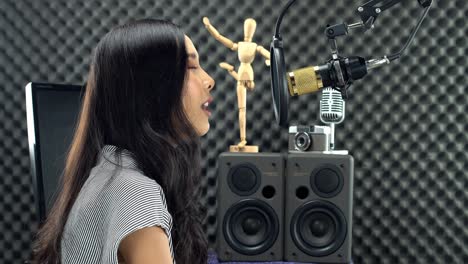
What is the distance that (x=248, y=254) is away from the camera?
5.81ft

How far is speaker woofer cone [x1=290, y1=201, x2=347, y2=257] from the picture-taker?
1747mm

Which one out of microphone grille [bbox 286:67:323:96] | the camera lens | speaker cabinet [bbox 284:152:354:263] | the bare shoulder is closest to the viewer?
the bare shoulder

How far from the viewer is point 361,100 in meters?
2.37

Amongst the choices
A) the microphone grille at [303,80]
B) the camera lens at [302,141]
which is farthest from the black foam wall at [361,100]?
the microphone grille at [303,80]

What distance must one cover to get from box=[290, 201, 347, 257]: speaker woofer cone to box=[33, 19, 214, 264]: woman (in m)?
0.78

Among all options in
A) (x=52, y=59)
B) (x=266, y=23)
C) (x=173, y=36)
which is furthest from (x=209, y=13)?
(x=173, y=36)

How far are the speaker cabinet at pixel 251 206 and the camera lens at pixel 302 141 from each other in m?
0.12

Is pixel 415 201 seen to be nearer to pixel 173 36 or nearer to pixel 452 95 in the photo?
pixel 452 95

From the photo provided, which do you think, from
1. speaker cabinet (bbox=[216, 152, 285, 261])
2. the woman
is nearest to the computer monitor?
the woman

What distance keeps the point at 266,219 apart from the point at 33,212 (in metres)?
1.30

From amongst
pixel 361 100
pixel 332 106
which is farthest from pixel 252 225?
pixel 361 100

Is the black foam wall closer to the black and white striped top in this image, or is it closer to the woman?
the woman

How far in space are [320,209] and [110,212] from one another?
107cm

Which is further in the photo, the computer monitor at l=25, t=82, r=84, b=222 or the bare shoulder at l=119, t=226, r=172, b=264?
the computer monitor at l=25, t=82, r=84, b=222
